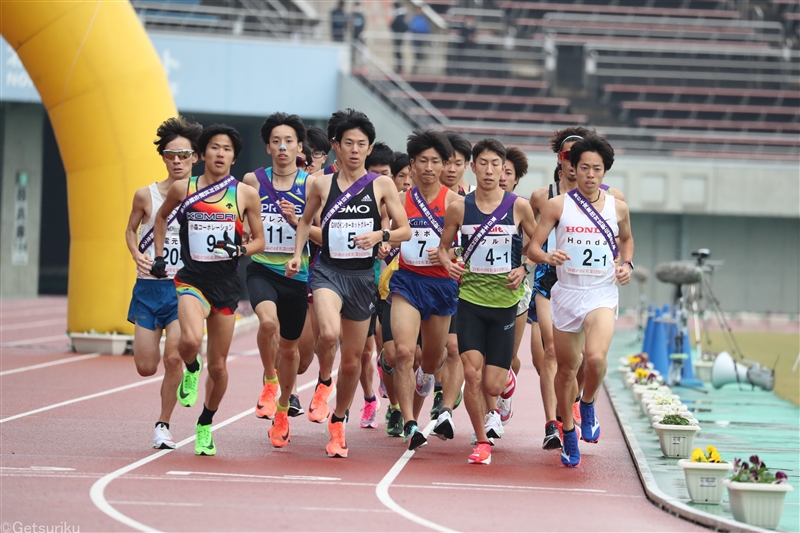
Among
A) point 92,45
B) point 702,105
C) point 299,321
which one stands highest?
point 702,105

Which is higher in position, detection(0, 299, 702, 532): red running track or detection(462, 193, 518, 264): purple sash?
detection(462, 193, 518, 264): purple sash

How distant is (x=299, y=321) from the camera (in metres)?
9.89

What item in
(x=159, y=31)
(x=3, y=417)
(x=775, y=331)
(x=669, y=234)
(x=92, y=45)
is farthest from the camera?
(x=669, y=234)

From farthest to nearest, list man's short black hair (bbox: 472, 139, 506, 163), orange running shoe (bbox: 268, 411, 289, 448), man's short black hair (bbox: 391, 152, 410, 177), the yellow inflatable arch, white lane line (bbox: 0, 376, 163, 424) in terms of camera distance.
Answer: the yellow inflatable arch → man's short black hair (bbox: 391, 152, 410, 177) → white lane line (bbox: 0, 376, 163, 424) → orange running shoe (bbox: 268, 411, 289, 448) → man's short black hair (bbox: 472, 139, 506, 163)

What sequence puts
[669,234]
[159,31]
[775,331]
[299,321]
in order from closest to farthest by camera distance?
[299,321] < [159,31] < [775,331] < [669,234]

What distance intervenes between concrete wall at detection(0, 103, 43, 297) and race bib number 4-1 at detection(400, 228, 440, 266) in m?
24.4

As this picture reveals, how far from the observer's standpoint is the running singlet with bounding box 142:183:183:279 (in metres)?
9.95

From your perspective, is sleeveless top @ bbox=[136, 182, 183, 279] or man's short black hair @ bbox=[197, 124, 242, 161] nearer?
man's short black hair @ bbox=[197, 124, 242, 161]

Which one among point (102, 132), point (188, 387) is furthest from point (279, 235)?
point (102, 132)

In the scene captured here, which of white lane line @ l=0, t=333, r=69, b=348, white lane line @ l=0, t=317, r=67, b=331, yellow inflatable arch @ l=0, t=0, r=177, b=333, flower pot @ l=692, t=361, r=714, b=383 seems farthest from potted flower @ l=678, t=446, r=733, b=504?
white lane line @ l=0, t=317, r=67, b=331

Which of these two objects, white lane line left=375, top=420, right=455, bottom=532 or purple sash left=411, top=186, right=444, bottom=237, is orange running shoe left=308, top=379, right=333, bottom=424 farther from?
purple sash left=411, top=186, right=444, bottom=237

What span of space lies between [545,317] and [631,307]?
2721cm

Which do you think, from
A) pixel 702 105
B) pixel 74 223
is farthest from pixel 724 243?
pixel 74 223

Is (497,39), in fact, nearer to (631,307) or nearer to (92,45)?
(631,307)
